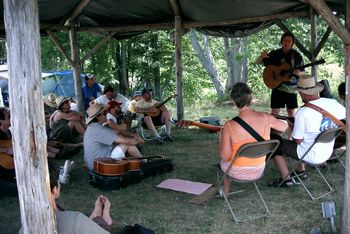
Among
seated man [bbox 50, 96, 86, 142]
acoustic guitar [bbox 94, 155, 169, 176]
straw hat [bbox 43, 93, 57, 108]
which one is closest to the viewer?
acoustic guitar [bbox 94, 155, 169, 176]

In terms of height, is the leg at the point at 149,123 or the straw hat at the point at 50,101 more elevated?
the straw hat at the point at 50,101

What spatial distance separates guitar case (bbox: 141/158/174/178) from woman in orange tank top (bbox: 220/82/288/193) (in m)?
1.51

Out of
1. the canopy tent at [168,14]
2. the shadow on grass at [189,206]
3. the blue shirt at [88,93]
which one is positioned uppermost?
the canopy tent at [168,14]

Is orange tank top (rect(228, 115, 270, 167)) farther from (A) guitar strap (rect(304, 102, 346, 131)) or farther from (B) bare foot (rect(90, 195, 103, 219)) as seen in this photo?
(B) bare foot (rect(90, 195, 103, 219))

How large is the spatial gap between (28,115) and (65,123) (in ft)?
14.7

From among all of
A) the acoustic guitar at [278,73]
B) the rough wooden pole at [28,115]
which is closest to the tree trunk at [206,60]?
the acoustic guitar at [278,73]

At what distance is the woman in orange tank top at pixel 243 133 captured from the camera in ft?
12.5

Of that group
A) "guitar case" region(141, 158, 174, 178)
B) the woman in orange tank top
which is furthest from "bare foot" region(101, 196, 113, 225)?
"guitar case" region(141, 158, 174, 178)

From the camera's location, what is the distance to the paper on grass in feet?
15.4

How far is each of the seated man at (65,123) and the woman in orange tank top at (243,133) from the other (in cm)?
372

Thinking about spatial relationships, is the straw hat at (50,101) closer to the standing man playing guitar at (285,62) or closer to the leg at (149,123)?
the leg at (149,123)

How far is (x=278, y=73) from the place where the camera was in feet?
22.4

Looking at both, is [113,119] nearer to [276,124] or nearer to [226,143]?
[226,143]

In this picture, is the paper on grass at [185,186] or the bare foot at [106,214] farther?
the paper on grass at [185,186]
